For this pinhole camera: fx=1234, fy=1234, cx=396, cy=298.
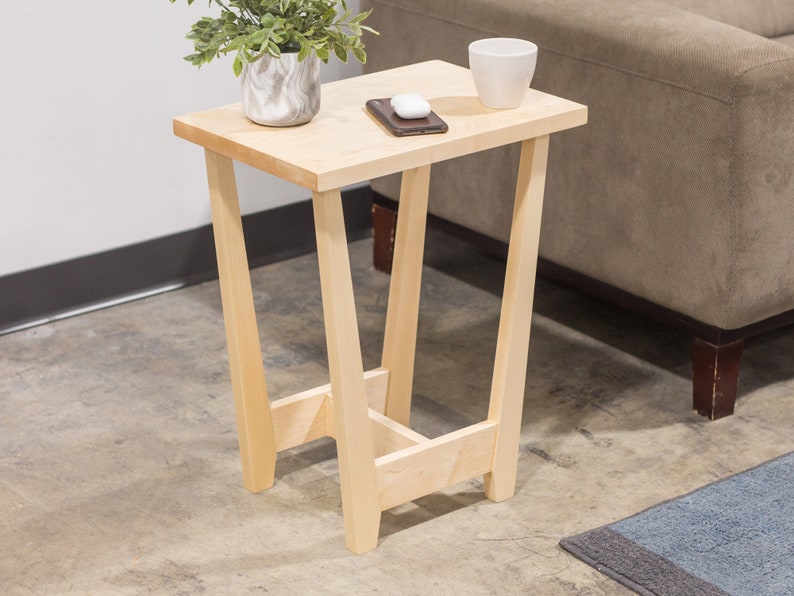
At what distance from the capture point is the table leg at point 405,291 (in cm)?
181

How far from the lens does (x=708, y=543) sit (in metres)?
1.68

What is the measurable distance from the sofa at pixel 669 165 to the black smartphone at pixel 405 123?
489mm

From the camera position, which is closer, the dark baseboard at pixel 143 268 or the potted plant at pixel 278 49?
the potted plant at pixel 278 49

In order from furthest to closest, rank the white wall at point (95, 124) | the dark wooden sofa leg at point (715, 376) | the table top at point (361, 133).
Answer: the white wall at point (95, 124)
the dark wooden sofa leg at point (715, 376)
the table top at point (361, 133)

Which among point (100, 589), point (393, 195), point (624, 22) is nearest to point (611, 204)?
Result: point (624, 22)

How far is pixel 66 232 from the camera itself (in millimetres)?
2391

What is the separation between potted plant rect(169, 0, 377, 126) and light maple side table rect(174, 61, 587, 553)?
0.11ft

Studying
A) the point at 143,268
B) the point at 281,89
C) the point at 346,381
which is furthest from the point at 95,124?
the point at 346,381

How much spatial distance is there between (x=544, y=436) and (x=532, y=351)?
1.03ft

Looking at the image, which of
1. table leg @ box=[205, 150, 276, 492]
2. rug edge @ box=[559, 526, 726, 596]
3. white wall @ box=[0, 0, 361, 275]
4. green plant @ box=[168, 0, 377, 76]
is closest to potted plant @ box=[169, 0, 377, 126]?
green plant @ box=[168, 0, 377, 76]

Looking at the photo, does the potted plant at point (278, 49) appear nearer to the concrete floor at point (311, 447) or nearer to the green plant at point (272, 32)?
the green plant at point (272, 32)

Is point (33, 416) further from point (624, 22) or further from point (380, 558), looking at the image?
point (624, 22)

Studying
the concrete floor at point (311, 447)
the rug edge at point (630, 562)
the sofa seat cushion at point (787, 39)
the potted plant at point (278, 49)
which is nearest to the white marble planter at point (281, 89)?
the potted plant at point (278, 49)

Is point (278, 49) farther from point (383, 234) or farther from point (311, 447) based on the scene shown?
point (383, 234)
